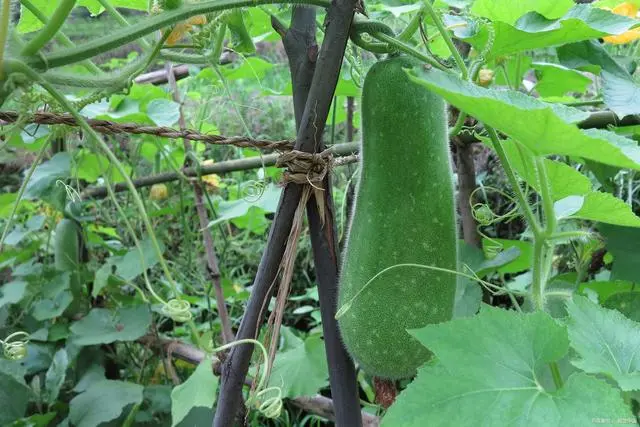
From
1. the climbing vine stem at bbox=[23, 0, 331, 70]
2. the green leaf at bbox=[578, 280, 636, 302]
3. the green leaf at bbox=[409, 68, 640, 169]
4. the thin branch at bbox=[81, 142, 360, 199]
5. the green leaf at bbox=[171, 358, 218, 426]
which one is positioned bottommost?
the green leaf at bbox=[171, 358, 218, 426]

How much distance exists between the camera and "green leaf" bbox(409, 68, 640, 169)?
424 mm

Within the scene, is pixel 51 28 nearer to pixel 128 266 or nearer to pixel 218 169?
pixel 218 169

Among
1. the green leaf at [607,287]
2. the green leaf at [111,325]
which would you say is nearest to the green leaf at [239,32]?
the green leaf at [607,287]

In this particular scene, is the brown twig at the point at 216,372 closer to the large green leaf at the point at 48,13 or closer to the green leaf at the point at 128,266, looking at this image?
the green leaf at the point at 128,266

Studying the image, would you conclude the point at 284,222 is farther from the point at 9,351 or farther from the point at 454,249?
the point at 9,351

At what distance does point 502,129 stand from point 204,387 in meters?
0.67

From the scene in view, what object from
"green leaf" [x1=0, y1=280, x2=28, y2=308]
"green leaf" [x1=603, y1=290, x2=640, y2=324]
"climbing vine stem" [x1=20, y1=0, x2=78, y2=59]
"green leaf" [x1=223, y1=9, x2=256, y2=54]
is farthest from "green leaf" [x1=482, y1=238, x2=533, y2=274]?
"green leaf" [x1=0, y1=280, x2=28, y2=308]

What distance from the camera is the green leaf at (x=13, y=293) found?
1.42m

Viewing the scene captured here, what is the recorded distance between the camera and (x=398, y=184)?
688 millimetres

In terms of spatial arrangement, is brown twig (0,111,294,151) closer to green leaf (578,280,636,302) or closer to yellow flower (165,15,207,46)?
yellow flower (165,15,207,46)

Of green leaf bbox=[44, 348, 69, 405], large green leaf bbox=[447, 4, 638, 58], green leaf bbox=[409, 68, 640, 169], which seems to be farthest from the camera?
green leaf bbox=[44, 348, 69, 405]

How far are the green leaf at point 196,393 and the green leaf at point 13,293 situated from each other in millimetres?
631

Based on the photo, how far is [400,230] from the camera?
68 centimetres

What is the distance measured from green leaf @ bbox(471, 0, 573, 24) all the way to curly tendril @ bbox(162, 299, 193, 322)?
1.67 ft
